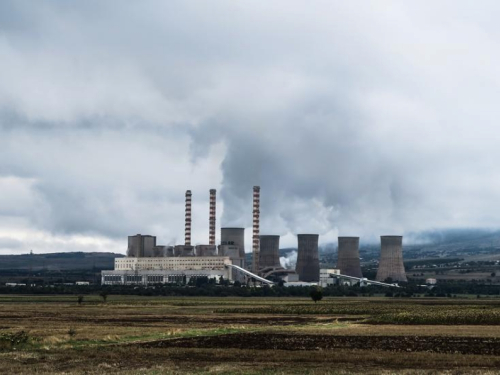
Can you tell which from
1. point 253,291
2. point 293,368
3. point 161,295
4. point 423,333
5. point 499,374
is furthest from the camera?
point 253,291

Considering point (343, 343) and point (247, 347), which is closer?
point (247, 347)

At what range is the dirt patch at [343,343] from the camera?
45.1m

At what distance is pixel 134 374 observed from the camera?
113 feet

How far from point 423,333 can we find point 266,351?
55.0 ft

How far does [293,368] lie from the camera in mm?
36406

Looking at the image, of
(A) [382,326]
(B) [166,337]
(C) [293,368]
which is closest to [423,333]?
(A) [382,326]

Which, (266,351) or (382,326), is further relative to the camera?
(382,326)

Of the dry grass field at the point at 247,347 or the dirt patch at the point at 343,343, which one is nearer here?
the dry grass field at the point at 247,347

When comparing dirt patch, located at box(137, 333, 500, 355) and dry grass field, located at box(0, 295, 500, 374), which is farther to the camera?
dirt patch, located at box(137, 333, 500, 355)

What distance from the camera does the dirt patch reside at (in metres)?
45.1

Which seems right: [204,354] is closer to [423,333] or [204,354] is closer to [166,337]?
[166,337]

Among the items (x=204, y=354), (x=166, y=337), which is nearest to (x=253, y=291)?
(x=166, y=337)

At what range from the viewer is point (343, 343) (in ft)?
159

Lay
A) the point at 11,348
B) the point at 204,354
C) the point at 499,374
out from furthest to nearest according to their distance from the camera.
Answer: the point at 11,348 < the point at 204,354 < the point at 499,374
